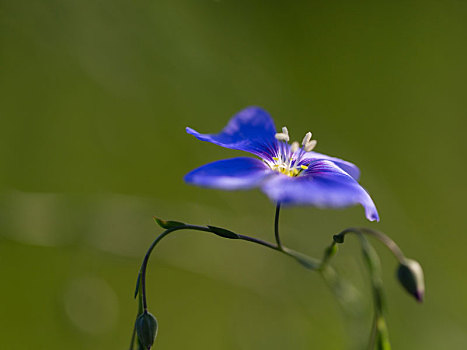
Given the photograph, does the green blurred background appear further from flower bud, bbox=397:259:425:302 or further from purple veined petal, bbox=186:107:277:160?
purple veined petal, bbox=186:107:277:160

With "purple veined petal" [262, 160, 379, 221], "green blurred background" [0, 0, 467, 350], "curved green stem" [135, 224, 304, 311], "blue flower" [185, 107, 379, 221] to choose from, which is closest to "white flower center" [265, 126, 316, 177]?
"blue flower" [185, 107, 379, 221]

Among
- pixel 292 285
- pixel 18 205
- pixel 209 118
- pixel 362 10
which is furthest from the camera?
pixel 362 10

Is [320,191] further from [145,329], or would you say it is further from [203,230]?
[145,329]

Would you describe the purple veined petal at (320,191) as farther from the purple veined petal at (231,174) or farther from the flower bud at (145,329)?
the flower bud at (145,329)

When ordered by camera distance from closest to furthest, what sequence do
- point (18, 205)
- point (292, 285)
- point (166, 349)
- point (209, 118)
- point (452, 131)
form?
1. point (18, 205)
2. point (292, 285)
3. point (166, 349)
4. point (209, 118)
5. point (452, 131)

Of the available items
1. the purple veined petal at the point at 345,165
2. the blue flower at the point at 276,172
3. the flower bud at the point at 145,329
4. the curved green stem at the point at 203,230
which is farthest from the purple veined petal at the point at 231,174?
the flower bud at the point at 145,329

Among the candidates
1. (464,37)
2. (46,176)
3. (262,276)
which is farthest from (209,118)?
(464,37)

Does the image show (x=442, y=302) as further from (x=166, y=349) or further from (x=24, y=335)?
(x=24, y=335)

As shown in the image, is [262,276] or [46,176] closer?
[262,276]
